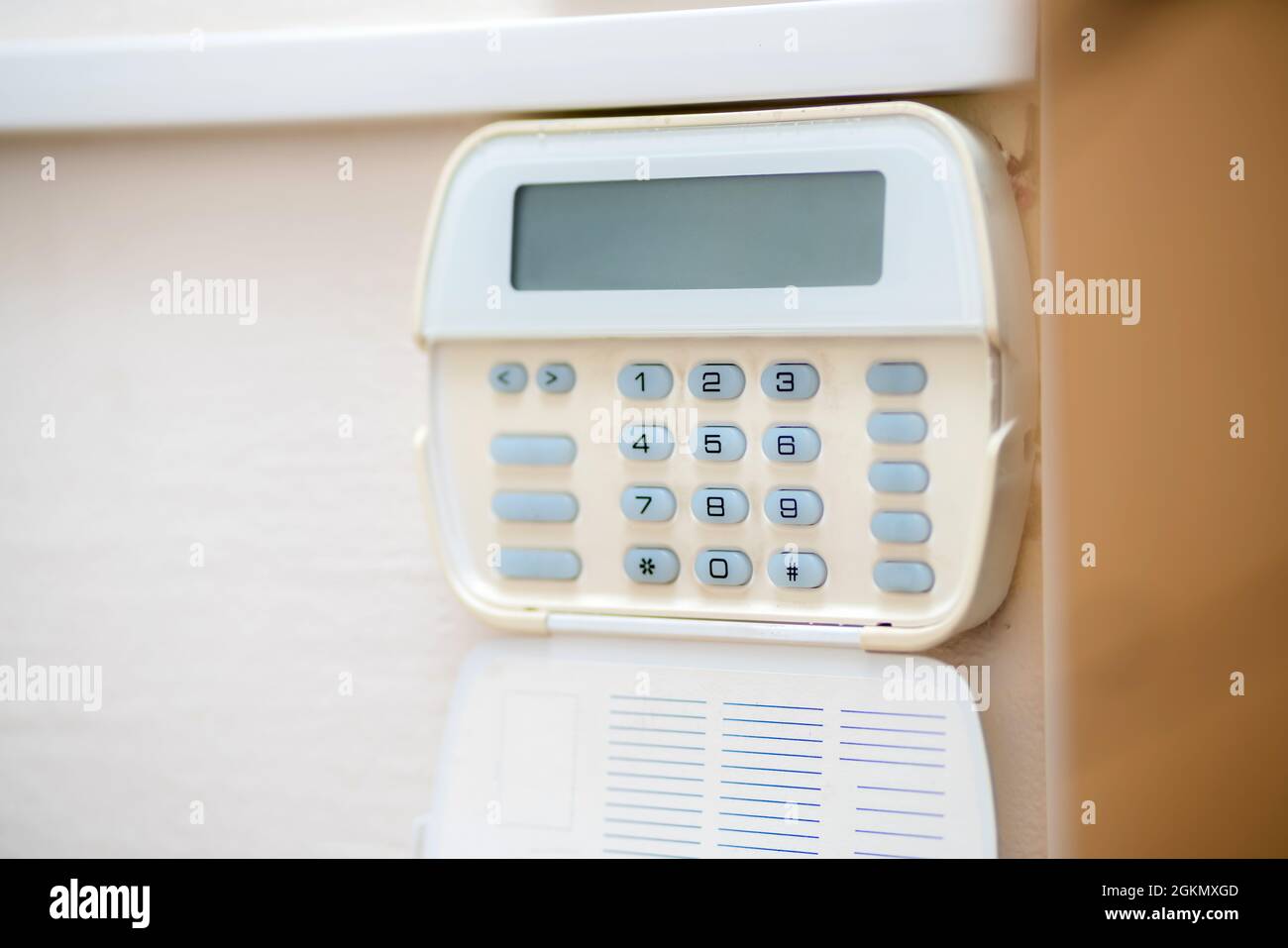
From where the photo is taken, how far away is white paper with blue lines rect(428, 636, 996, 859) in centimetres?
32

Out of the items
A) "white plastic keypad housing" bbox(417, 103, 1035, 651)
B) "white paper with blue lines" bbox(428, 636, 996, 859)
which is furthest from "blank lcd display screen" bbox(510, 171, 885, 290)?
"white paper with blue lines" bbox(428, 636, 996, 859)

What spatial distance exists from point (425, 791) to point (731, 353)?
0.62 feet

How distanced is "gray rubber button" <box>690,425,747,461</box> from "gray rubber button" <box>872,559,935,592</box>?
5 centimetres

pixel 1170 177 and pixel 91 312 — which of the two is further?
pixel 91 312

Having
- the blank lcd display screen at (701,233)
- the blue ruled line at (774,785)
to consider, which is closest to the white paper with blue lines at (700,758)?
the blue ruled line at (774,785)

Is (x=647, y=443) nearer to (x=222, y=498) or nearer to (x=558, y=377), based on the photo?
(x=558, y=377)

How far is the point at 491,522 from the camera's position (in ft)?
1.16

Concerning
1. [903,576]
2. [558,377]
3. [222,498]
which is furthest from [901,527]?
[222,498]

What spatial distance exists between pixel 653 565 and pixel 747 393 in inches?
2.3

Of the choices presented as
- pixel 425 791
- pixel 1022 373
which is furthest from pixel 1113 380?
pixel 425 791

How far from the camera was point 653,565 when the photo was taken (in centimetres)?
34
